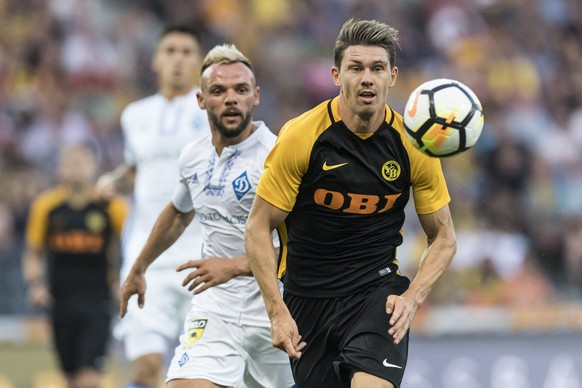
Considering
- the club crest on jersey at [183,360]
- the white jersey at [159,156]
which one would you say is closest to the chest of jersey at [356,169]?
the club crest on jersey at [183,360]

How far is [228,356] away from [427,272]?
1283 millimetres

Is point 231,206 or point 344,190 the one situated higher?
point 344,190

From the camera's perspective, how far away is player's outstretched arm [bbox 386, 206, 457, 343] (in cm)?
572

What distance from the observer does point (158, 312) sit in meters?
8.47

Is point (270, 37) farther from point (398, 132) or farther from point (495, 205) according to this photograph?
point (398, 132)

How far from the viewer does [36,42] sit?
51.9 ft

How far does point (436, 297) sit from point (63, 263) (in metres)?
3.85

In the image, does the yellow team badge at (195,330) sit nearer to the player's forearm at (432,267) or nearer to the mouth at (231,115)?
the mouth at (231,115)

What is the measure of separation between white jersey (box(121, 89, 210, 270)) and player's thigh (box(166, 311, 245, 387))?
73.8 inches

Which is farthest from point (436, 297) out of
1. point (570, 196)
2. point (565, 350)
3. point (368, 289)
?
point (368, 289)

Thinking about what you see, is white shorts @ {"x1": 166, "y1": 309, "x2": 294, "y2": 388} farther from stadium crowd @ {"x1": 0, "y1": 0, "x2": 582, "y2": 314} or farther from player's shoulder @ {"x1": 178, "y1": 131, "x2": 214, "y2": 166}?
stadium crowd @ {"x1": 0, "y1": 0, "x2": 582, "y2": 314}

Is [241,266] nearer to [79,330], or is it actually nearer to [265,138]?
[265,138]

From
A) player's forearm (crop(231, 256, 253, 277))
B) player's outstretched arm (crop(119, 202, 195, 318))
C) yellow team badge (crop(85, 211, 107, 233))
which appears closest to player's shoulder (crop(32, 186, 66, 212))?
yellow team badge (crop(85, 211, 107, 233))

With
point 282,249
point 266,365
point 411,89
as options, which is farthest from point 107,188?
point 411,89
